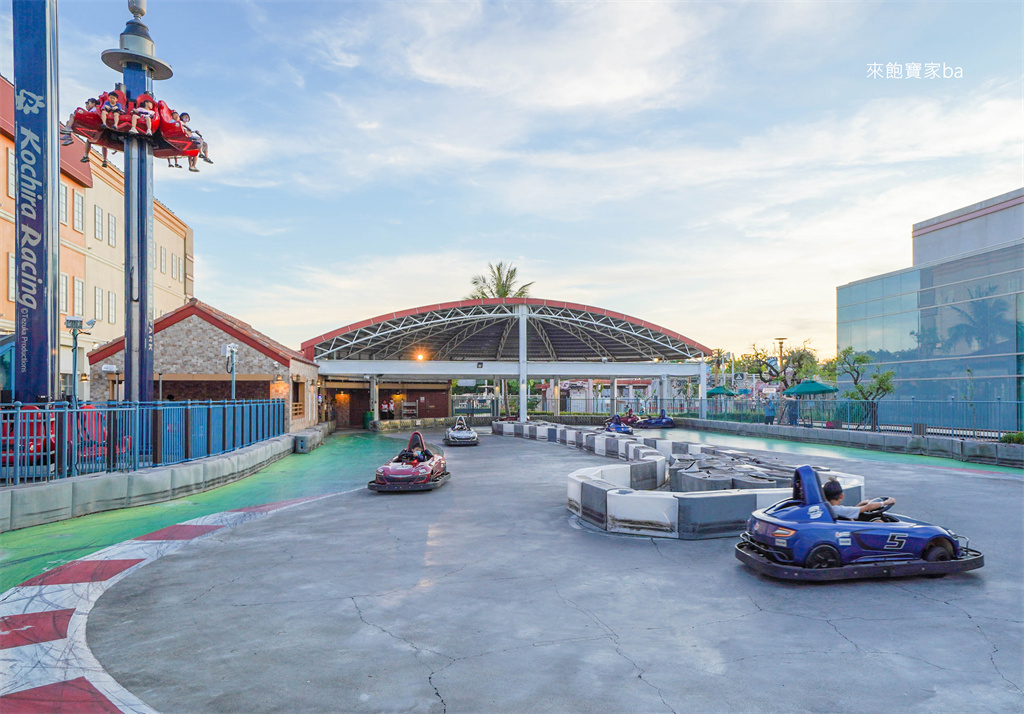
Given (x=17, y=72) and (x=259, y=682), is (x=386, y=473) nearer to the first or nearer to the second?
(x=259, y=682)

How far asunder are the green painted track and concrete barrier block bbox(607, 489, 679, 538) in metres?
7.48

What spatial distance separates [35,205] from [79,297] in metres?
18.3

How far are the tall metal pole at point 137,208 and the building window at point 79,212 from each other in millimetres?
12849

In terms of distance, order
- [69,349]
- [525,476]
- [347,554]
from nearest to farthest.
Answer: [347,554], [525,476], [69,349]

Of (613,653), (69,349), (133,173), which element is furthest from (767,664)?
(69,349)

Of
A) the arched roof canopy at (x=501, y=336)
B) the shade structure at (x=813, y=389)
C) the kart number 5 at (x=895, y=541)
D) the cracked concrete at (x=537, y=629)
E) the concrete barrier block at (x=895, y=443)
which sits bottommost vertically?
the concrete barrier block at (x=895, y=443)

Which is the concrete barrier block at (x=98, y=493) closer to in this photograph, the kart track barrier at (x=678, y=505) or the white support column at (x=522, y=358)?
the kart track barrier at (x=678, y=505)

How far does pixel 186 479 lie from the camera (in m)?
14.5

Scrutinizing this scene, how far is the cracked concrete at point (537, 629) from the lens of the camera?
487cm

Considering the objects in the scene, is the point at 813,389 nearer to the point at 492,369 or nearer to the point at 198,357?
the point at 492,369

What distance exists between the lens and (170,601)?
23.1 ft

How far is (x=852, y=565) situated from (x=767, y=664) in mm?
3118

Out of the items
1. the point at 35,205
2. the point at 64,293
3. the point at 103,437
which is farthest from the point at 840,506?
the point at 64,293

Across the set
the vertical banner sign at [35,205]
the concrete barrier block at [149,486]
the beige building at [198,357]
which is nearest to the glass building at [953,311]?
the beige building at [198,357]
